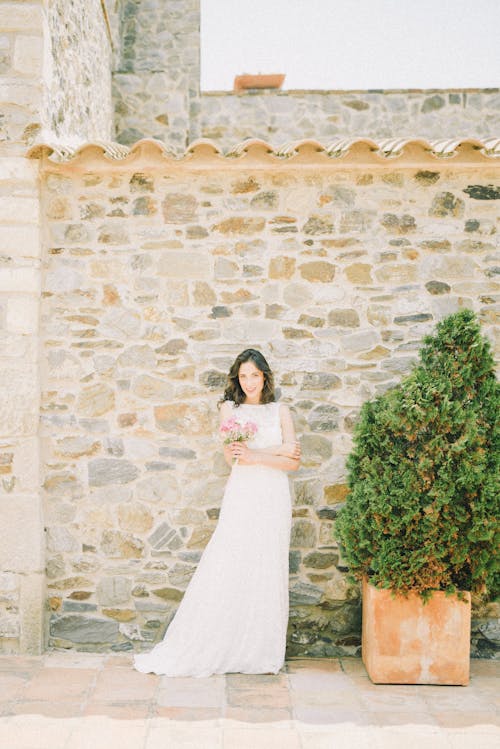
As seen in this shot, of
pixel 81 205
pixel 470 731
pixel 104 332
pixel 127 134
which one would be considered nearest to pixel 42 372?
pixel 104 332

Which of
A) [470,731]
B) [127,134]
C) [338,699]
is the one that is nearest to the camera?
[470,731]

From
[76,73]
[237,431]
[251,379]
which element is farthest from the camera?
[76,73]

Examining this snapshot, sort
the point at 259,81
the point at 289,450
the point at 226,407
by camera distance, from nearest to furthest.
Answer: the point at 289,450 < the point at 226,407 < the point at 259,81

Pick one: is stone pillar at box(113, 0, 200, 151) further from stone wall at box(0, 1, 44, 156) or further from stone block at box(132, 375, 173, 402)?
stone block at box(132, 375, 173, 402)

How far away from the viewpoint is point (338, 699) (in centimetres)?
392

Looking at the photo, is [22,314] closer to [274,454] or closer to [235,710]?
[274,454]

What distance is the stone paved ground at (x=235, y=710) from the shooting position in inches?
133

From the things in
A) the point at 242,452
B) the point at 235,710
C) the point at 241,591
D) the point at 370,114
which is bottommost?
the point at 235,710

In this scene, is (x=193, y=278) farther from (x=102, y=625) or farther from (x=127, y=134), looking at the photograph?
(x=127, y=134)

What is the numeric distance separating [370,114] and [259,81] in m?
1.66

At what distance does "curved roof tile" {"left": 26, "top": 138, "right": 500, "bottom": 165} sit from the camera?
4477mm

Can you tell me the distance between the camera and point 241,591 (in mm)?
4406

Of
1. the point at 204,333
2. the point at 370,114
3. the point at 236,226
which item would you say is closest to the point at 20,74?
the point at 236,226

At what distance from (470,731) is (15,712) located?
2355 mm
